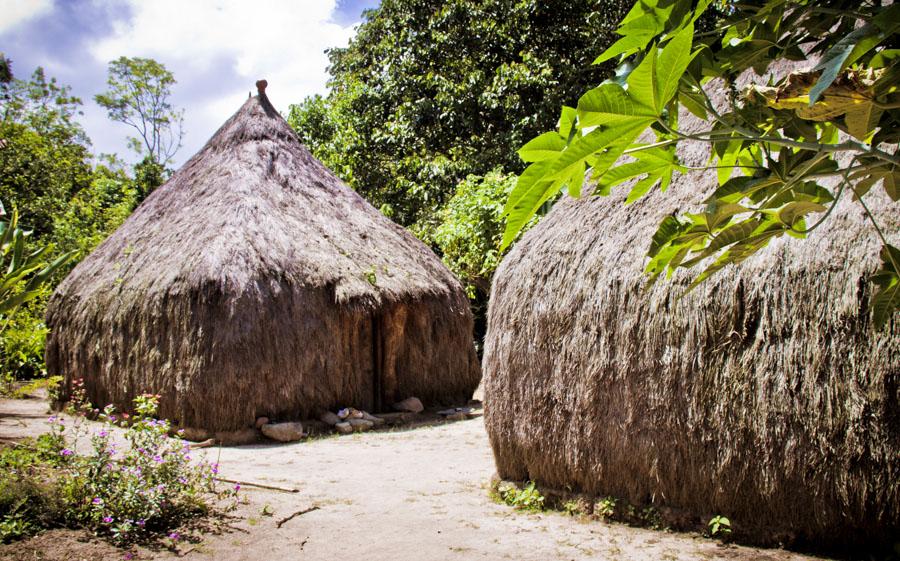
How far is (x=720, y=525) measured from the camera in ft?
13.3

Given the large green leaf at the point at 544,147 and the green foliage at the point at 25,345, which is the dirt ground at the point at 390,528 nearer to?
the large green leaf at the point at 544,147

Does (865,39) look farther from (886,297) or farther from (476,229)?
(476,229)

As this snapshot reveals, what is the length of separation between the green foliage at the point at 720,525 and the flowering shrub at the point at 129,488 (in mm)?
3347

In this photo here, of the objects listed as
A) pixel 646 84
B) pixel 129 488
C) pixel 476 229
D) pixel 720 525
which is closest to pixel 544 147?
pixel 646 84

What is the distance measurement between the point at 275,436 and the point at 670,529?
5.24 m

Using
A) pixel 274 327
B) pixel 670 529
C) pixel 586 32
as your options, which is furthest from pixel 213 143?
pixel 670 529

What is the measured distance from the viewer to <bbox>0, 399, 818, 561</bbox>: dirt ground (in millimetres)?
3934

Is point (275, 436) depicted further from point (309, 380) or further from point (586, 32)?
point (586, 32)

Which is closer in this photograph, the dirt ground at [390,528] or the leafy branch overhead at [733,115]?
the leafy branch overhead at [733,115]

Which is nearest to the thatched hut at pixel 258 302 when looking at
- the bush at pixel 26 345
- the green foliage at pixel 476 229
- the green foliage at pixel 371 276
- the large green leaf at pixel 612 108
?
the green foliage at pixel 371 276

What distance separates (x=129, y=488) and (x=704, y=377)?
3722 mm

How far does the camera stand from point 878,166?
5.05ft

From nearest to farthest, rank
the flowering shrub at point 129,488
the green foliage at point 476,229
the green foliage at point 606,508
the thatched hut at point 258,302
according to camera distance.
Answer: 1. the flowering shrub at point 129,488
2. the green foliage at point 606,508
3. the thatched hut at point 258,302
4. the green foliage at point 476,229

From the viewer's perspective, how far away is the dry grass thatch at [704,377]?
3.62 m
